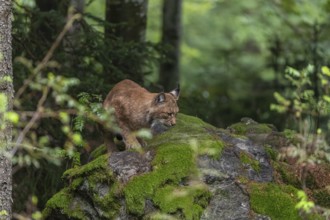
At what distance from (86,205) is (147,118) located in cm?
200

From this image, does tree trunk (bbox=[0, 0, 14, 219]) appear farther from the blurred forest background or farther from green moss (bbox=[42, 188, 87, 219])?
green moss (bbox=[42, 188, 87, 219])

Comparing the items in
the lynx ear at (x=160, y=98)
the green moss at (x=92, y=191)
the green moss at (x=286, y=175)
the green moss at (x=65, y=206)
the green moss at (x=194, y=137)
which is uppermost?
the lynx ear at (x=160, y=98)

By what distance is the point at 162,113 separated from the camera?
369 inches

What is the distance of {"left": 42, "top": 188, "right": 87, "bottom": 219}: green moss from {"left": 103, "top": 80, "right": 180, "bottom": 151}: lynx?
4.33 ft

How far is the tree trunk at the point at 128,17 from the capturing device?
13.0 meters

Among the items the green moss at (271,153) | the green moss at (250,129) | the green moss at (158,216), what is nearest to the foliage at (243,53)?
the green moss at (250,129)

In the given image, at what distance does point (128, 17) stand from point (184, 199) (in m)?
6.40

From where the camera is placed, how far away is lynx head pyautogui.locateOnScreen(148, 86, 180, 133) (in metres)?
9.30

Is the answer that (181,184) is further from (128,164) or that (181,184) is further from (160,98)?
(160,98)

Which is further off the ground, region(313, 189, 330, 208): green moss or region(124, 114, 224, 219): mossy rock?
region(124, 114, 224, 219): mossy rock

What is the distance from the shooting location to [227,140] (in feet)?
28.0

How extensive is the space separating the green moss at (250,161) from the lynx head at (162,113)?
4.87 ft

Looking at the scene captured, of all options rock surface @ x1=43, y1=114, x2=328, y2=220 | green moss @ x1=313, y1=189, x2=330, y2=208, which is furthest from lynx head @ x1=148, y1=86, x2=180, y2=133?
green moss @ x1=313, y1=189, x2=330, y2=208

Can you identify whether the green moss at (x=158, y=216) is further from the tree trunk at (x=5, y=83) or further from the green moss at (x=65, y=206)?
the tree trunk at (x=5, y=83)
